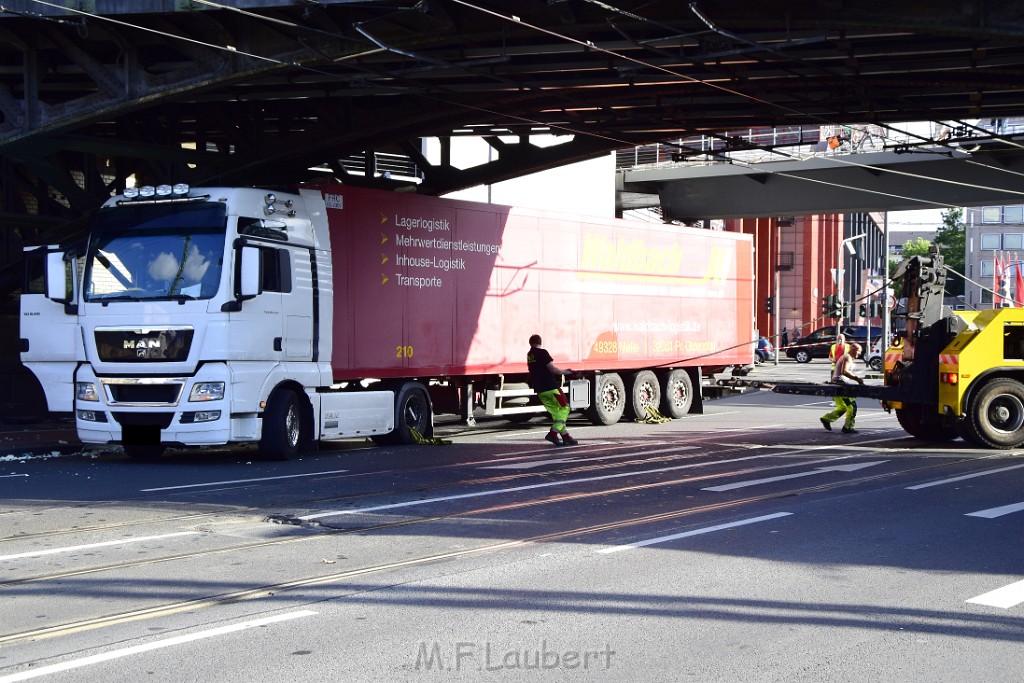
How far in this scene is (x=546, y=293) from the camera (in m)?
22.2

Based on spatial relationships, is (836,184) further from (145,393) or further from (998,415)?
(145,393)

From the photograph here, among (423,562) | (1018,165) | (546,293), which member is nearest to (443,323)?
(546,293)

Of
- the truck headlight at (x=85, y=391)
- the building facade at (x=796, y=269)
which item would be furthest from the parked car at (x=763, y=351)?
the truck headlight at (x=85, y=391)

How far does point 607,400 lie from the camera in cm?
2409

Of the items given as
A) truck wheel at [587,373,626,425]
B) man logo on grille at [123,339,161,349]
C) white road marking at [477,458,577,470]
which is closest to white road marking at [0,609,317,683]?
white road marking at [477,458,577,470]

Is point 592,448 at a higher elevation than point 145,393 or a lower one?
lower

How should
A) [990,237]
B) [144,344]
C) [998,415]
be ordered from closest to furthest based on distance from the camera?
[144,344] < [998,415] < [990,237]

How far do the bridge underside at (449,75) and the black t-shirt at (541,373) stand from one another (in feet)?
13.8

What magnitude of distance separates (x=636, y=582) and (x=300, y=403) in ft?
31.9

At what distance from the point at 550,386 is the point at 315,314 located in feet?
12.2

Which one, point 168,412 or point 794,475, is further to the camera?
point 168,412

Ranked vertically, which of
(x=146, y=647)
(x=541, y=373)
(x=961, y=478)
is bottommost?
(x=961, y=478)

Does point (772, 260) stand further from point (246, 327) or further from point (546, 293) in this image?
point (246, 327)

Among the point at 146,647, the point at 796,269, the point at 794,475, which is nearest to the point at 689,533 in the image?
the point at 794,475
